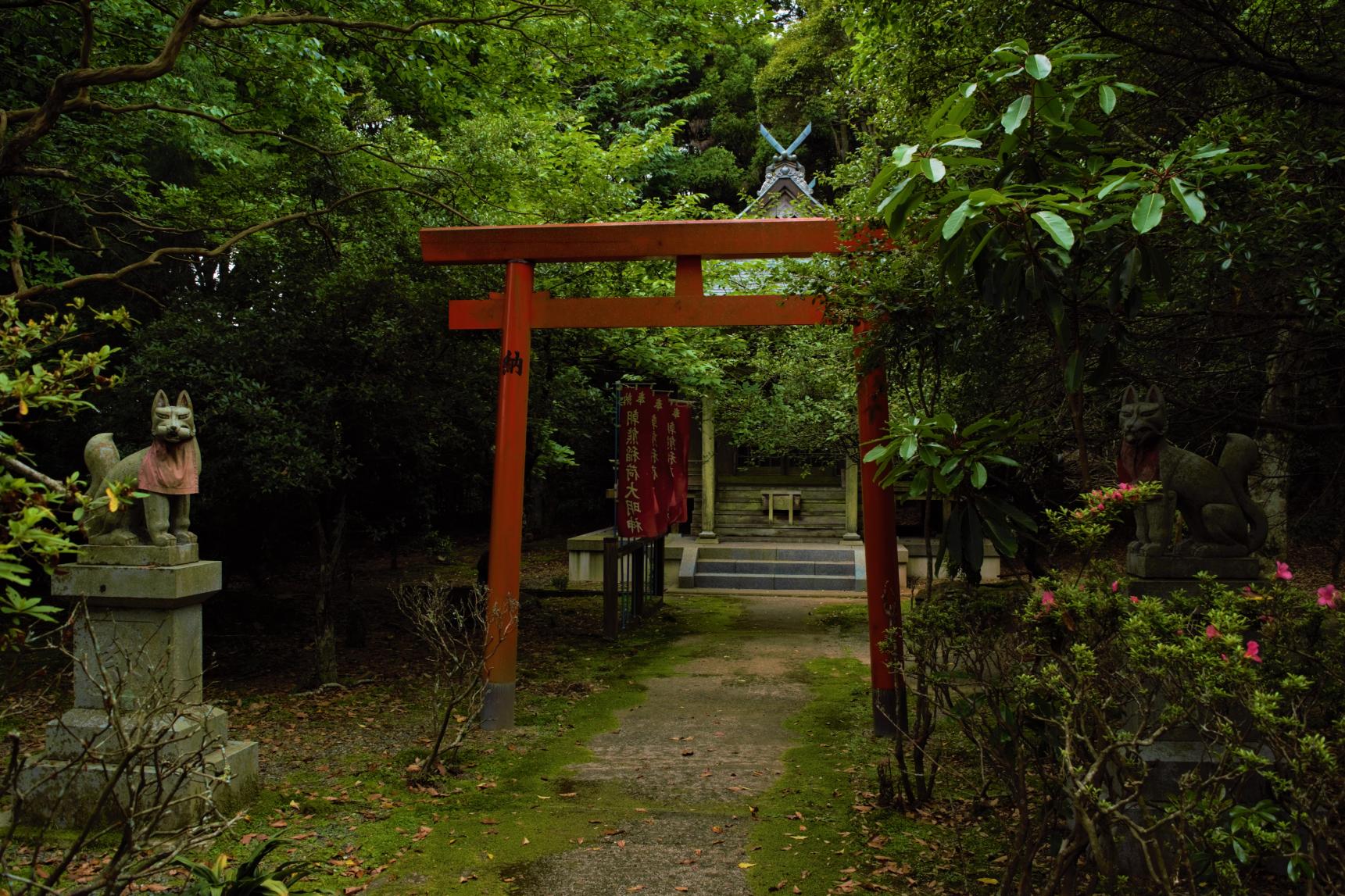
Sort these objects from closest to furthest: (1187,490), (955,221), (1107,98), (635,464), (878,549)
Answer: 1. (955,221)
2. (1107,98)
3. (1187,490)
4. (878,549)
5. (635,464)

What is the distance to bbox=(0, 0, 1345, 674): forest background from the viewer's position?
4.02m

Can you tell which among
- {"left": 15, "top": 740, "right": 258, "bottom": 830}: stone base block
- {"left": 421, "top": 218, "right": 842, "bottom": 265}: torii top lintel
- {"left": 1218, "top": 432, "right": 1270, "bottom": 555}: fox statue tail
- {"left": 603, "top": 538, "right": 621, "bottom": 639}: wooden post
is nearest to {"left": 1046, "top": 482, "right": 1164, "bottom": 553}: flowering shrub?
{"left": 1218, "top": 432, "right": 1270, "bottom": 555}: fox statue tail

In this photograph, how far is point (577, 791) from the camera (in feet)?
18.2

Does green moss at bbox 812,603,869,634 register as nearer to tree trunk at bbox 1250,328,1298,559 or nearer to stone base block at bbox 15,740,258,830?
tree trunk at bbox 1250,328,1298,559

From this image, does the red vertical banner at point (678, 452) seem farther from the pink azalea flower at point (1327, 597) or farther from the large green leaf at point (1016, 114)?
the pink azalea flower at point (1327, 597)

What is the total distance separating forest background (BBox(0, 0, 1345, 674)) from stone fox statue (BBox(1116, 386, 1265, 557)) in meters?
0.29

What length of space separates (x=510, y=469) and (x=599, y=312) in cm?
132

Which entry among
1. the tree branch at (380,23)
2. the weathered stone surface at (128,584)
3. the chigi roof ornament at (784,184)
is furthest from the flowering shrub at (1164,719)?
the chigi roof ornament at (784,184)

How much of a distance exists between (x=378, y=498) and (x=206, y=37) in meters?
4.05

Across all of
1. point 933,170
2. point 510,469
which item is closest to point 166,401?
point 510,469

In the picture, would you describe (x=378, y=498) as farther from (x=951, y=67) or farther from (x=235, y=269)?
(x=951, y=67)

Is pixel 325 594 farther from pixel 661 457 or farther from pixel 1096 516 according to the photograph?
pixel 1096 516

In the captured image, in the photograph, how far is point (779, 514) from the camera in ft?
57.1

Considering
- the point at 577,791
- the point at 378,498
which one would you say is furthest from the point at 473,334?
the point at 577,791
